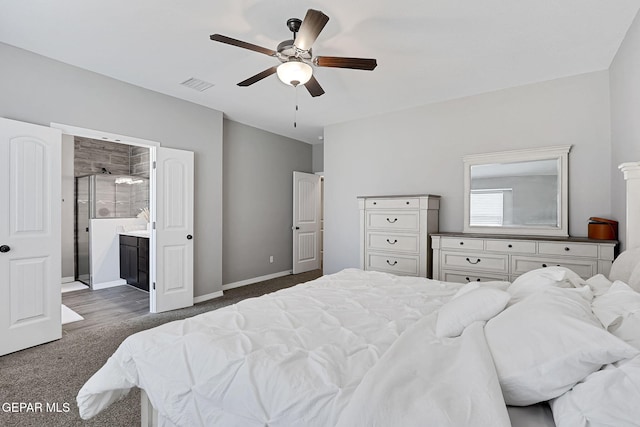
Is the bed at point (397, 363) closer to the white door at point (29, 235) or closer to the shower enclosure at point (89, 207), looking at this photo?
the white door at point (29, 235)

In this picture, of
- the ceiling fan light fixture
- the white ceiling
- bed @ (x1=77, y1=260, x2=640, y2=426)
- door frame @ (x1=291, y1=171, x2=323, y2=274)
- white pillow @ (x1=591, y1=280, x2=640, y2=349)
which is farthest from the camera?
door frame @ (x1=291, y1=171, x2=323, y2=274)

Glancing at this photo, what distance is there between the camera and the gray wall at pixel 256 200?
488 cm

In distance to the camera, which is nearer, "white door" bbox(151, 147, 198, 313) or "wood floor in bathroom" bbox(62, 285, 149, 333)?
"wood floor in bathroom" bbox(62, 285, 149, 333)

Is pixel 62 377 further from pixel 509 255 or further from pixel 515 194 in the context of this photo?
pixel 515 194

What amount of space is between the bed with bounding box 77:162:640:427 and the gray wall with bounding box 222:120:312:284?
11.1 ft

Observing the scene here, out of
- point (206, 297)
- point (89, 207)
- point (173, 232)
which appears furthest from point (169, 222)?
point (89, 207)

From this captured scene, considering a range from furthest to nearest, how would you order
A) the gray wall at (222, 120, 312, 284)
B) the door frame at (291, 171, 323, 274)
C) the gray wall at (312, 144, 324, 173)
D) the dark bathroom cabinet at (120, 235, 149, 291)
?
the gray wall at (312, 144, 324, 173) → the door frame at (291, 171, 323, 274) → the gray wall at (222, 120, 312, 284) → the dark bathroom cabinet at (120, 235, 149, 291)

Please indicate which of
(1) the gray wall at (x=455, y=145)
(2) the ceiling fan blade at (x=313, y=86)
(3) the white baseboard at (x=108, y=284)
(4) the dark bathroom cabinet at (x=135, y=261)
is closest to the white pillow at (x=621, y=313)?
(2) the ceiling fan blade at (x=313, y=86)

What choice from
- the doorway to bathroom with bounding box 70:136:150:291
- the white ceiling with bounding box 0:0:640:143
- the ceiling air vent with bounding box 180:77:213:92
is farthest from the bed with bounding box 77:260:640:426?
the doorway to bathroom with bounding box 70:136:150:291

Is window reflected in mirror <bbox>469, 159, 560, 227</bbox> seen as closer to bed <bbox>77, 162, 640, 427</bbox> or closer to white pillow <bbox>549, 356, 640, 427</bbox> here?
bed <bbox>77, 162, 640, 427</bbox>

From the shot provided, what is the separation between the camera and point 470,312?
1.28 meters

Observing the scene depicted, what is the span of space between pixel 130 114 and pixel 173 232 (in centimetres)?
142

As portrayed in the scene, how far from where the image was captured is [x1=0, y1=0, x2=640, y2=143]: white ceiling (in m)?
2.17

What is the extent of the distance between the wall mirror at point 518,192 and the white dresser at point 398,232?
1.58ft
